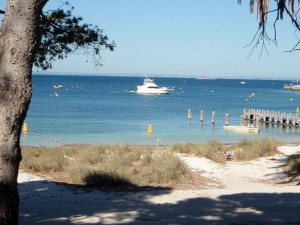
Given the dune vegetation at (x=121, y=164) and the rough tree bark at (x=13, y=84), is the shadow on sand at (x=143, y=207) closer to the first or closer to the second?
the dune vegetation at (x=121, y=164)

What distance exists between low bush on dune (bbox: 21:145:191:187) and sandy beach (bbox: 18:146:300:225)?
77 centimetres

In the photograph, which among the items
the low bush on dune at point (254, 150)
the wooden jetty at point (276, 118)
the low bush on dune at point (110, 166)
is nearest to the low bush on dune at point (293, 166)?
the low bush on dune at point (254, 150)

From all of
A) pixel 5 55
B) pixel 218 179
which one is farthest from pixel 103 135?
pixel 5 55

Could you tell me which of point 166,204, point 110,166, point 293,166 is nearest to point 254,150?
point 293,166

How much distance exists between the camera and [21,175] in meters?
12.5

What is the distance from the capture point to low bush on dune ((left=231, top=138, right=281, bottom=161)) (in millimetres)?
17141

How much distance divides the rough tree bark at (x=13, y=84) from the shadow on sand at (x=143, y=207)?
4089mm

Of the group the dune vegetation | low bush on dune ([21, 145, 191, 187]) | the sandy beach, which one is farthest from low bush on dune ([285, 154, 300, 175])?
low bush on dune ([21, 145, 191, 187])

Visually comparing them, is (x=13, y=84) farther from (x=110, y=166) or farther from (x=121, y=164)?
(x=121, y=164)

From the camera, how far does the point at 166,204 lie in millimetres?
9375

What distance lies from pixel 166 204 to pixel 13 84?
20.5ft

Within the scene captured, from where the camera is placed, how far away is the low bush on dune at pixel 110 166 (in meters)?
11.9

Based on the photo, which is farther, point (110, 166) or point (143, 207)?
point (110, 166)

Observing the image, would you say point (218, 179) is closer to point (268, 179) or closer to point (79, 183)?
point (268, 179)
